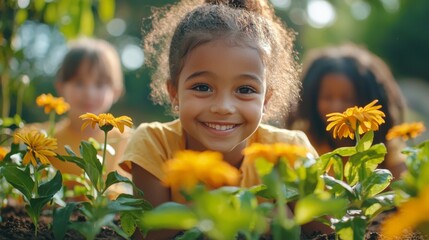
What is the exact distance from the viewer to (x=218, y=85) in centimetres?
171

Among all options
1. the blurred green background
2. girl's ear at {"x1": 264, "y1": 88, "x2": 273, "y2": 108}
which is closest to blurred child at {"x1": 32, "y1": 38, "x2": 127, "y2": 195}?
girl's ear at {"x1": 264, "y1": 88, "x2": 273, "y2": 108}

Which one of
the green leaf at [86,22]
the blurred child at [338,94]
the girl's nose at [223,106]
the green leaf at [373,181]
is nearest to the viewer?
the green leaf at [373,181]

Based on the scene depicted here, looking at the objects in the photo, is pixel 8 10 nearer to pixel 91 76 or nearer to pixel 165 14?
pixel 165 14

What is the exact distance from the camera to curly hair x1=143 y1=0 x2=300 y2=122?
183 cm

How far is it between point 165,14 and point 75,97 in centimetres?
164

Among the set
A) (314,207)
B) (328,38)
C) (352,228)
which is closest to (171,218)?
(314,207)

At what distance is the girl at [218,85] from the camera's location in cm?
174

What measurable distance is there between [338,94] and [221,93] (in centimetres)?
182

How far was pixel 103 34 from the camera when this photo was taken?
47.2 feet

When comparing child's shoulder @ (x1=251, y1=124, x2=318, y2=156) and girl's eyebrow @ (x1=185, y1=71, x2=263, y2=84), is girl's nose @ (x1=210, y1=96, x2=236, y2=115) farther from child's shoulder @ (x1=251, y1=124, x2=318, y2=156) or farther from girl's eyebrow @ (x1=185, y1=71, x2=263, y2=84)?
child's shoulder @ (x1=251, y1=124, x2=318, y2=156)

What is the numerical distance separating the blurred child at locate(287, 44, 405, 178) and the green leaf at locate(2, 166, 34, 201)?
6.83 feet

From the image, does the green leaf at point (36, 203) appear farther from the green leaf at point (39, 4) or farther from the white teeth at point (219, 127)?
the green leaf at point (39, 4)

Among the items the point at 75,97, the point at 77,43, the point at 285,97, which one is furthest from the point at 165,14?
the point at 77,43

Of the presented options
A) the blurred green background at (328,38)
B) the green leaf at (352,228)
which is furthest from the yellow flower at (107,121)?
the blurred green background at (328,38)
